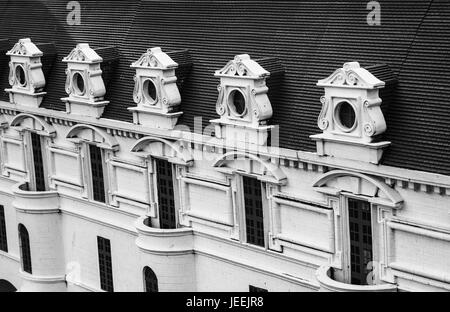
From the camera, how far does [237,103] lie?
43188 millimetres

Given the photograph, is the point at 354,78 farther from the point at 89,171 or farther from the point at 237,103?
the point at 89,171

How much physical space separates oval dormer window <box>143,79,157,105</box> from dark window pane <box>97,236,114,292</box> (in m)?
9.54

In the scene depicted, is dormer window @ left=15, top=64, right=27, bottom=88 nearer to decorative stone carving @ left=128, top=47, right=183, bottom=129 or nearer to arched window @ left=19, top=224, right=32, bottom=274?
arched window @ left=19, top=224, right=32, bottom=274

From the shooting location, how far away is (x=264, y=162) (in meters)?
42.1

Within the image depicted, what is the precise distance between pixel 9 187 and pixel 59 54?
31.2ft

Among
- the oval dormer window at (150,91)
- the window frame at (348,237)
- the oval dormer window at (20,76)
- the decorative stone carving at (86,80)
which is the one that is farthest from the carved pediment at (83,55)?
the window frame at (348,237)

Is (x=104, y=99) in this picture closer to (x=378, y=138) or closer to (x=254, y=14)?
(x=254, y=14)

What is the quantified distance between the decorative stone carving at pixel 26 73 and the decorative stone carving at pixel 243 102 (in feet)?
51.4

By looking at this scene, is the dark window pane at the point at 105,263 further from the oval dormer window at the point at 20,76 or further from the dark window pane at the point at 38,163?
the oval dormer window at the point at 20,76

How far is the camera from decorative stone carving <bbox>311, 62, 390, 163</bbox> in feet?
121

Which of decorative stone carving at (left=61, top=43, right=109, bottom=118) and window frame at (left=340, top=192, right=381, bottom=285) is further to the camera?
decorative stone carving at (left=61, top=43, right=109, bottom=118)

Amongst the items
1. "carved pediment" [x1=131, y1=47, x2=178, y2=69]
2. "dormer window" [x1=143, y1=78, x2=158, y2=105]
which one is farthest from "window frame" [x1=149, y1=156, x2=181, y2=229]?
"carved pediment" [x1=131, y1=47, x2=178, y2=69]

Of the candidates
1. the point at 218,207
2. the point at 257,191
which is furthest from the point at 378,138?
the point at 218,207

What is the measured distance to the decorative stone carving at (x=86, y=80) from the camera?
50875 millimetres
